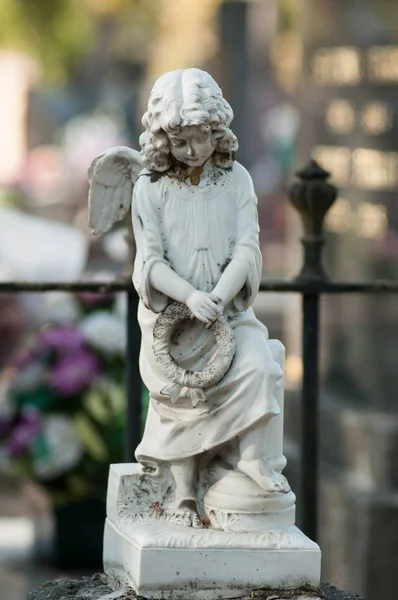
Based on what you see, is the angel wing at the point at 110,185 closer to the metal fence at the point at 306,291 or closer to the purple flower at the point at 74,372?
the metal fence at the point at 306,291

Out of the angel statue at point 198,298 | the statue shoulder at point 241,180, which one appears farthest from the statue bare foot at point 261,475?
the statue shoulder at point 241,180

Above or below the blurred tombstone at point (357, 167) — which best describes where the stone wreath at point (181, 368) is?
below

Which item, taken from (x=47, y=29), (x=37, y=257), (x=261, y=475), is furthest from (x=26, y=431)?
(x=47, y=29)

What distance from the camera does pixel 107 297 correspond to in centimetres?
841

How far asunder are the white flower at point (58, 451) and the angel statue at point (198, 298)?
3.20 metres

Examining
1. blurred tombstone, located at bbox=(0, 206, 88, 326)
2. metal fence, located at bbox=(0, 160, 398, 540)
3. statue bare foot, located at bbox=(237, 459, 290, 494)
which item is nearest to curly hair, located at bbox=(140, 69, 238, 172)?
statue bare foot, located at bbox=(237, 459, 290, 494)

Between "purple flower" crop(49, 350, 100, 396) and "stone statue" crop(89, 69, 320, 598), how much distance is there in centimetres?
312

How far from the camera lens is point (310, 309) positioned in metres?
6.19

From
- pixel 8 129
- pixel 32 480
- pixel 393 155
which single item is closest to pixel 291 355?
pixel 393 155

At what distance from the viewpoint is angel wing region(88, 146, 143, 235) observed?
5359 millimetres

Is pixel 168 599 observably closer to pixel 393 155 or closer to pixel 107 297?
pixel 107 297

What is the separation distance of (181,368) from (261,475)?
→ 36 centimetres

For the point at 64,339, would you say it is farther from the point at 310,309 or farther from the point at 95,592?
the point at 95,592

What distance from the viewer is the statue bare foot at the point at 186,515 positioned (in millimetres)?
5008
